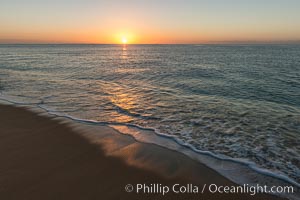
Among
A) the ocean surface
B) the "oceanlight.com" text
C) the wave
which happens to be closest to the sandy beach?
the "oceanlight.com" text

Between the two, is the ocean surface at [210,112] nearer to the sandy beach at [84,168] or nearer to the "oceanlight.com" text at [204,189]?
the "oceanlight.com" text at [204,189]

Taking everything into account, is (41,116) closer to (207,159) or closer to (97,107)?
(97,107)

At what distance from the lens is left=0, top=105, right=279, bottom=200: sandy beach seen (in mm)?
4762

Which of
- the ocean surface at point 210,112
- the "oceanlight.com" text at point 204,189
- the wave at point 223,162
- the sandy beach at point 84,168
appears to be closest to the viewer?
the sandy beach at point 84,168

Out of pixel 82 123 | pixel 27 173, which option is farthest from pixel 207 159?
pixel 82 123

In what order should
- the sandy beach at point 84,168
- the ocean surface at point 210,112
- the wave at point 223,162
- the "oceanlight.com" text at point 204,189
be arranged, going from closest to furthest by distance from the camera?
the sandy beach at point 84,168 < the "oceanlight.com" text at point 204,189 < the wave at point 223,162 < the ocean surface at point 210,112

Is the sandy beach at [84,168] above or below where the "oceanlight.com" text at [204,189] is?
above

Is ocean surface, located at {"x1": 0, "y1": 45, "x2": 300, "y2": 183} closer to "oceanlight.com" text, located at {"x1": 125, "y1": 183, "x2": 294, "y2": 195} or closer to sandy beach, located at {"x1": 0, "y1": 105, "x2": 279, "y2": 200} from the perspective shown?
"oceanlight.com" text, located at {"x1": 125, "y1": 183, "x2": 294, "y2": 195}

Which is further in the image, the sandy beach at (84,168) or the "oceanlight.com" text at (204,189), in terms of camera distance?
the "oceanlight.com" text at (204,189)

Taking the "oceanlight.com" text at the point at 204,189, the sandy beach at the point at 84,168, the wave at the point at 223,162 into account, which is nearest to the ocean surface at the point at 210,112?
the wave at the point at 223,162

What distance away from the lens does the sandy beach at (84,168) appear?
476 cm

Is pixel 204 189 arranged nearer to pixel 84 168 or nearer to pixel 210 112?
pixel 84 168

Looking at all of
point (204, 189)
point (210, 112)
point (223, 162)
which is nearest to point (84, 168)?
point (204, 189)

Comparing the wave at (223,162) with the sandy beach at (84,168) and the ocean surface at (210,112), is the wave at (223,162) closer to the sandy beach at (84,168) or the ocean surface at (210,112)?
the ocean surface at (210,112)
